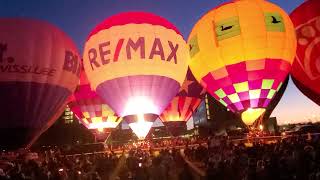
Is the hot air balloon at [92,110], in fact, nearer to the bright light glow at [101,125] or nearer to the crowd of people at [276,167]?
the bright light glow at [101,125]

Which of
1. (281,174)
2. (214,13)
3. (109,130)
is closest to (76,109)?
(109,130)

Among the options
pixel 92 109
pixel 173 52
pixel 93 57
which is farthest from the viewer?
pixel 92 109

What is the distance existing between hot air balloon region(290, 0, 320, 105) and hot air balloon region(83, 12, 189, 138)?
5.81 metres

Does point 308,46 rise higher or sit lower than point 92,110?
higher

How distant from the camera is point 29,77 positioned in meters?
14.0

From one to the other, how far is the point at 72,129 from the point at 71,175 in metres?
44.2

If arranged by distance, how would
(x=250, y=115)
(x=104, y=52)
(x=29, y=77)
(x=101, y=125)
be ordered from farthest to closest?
(x=101, y=125) < (x=250, y=115) < (x=104, y=52) < (x=29, y=77)

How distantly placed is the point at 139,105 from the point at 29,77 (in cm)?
386

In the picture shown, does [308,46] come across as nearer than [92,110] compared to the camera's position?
Yes

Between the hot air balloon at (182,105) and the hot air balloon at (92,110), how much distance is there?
9.73 ft

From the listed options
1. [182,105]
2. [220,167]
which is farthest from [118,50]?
[182,105]

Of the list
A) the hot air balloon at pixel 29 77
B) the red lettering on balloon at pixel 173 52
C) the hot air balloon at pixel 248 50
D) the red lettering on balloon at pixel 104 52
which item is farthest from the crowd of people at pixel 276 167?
the hot air balloon at pixel 29 77

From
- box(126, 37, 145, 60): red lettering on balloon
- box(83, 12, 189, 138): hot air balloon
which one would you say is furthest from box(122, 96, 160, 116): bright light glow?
box(126, 37, 145, 60): red lettering on balloon

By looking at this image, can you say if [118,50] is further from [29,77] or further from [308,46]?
[308,46]
